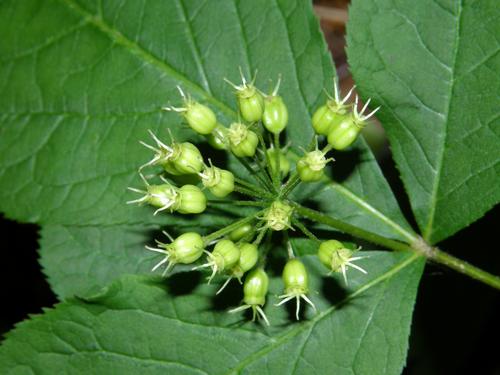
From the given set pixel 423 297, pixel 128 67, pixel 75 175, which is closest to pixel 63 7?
pixel 128 67

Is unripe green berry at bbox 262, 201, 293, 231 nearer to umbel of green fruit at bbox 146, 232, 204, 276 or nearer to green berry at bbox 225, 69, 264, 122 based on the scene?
umbel of green fruit at bbox 146, 232, 204, 276

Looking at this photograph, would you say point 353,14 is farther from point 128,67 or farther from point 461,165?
point 128,67

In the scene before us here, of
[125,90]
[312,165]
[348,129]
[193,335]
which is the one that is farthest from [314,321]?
[125,90]

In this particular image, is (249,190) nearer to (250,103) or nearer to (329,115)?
(250,103)

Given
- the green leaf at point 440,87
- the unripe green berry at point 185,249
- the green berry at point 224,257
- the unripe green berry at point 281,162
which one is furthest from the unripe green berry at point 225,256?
the green leaf at point 440,87

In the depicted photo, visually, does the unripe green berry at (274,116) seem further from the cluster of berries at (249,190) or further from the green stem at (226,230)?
the green stem at (226,230)

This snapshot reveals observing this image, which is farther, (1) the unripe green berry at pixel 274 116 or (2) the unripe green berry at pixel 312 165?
(1) the unripe green berry at pixel 274 116
